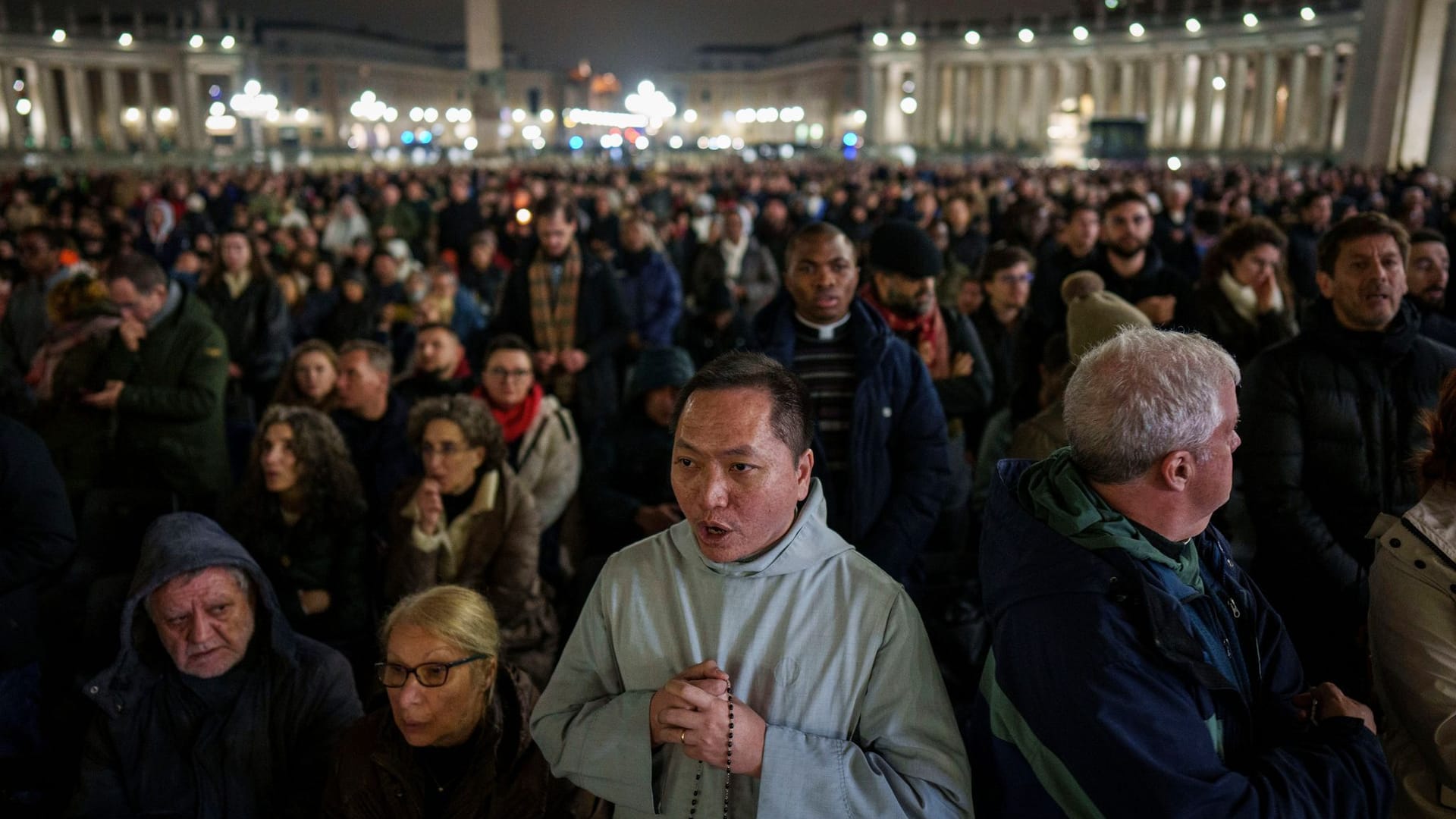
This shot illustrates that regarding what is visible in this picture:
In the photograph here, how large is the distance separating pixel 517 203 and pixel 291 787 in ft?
38.3

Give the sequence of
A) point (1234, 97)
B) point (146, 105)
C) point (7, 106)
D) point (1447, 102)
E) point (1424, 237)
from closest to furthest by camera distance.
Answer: point (1424, 237) < point (1447, 102) < point (1234, 97) < point (7, 106) < point (146, 105)

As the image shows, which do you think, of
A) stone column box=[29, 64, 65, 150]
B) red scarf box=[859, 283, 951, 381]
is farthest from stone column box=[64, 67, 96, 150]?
red scarf box=[859, 283, 951, 381]

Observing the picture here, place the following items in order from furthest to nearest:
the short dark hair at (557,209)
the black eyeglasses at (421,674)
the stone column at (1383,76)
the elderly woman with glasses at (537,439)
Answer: the stone column at (1383,76), the short dark hair at (557,209), the elderly woman with glasses at (537,439), the black eyeglasses at (421,674)

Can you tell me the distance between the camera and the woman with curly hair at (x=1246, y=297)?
17.1ft

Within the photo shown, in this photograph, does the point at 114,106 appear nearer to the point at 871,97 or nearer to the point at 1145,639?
the point at 871,97

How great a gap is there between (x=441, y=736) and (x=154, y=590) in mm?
1008

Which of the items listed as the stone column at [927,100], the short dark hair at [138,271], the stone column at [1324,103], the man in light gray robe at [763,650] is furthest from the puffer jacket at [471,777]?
the stone column at [927,100]

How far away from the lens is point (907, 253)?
4.32 metres

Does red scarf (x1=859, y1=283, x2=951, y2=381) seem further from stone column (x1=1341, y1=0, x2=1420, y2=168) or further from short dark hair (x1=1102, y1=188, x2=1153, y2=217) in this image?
stone column (x1=1341, y1=0, x2=1420, y2=168)

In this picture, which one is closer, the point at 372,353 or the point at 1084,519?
the point at 1084,519

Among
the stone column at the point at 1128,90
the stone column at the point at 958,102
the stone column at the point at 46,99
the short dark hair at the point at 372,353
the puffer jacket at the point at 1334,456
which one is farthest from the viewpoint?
the stone column at the point at 958,102

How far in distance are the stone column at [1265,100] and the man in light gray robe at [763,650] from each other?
64.5 metres

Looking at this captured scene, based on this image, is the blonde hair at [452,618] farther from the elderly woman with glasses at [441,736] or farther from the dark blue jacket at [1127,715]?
the dark blue jacket at [1127,715]

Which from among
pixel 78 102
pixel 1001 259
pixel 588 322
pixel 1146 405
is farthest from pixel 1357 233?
pixel 78 102
